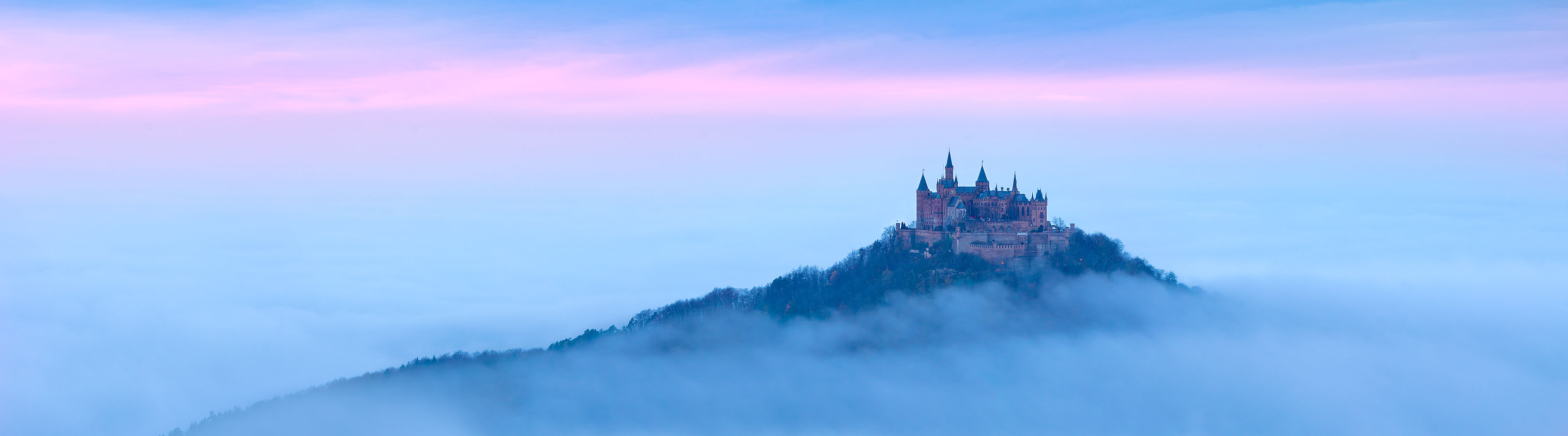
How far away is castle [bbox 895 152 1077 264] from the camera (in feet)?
289

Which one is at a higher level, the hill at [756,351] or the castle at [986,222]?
the castle at [986,222]

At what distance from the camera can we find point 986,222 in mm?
88312

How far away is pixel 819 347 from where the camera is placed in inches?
3743

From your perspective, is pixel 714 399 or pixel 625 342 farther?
pixel 625 342

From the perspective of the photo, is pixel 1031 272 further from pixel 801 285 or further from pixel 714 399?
pixel 714 399

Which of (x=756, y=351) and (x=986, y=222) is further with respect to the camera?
(x=756, y=351)

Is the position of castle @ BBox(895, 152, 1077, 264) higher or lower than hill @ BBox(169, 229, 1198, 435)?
higher

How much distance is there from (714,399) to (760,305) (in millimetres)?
8091

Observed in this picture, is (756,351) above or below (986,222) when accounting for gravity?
below

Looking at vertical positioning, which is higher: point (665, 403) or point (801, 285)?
point (801, 285)

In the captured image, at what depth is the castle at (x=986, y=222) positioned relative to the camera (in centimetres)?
8800

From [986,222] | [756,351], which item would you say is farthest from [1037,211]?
[756,351]

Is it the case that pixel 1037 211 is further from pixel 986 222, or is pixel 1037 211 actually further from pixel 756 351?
pixel 756 351

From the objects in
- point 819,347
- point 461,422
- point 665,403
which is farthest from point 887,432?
point 461,422
